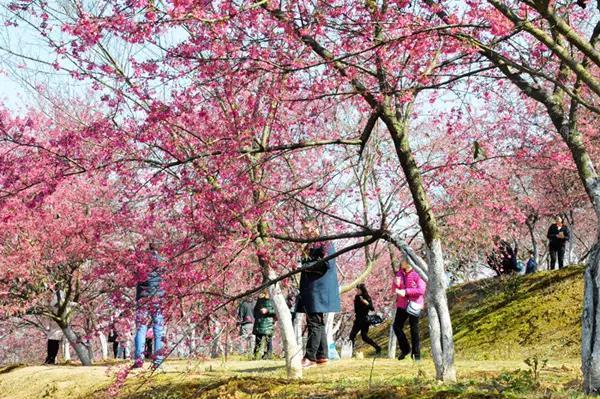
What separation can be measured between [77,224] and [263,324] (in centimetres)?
506

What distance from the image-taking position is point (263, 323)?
16.9 meters

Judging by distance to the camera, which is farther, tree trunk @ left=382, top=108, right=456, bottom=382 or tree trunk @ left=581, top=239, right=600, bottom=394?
tree trunk @ left=382, top=108, right=456, bottom=382

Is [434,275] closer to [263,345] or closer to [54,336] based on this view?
[263,345]

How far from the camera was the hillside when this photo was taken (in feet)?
49.4

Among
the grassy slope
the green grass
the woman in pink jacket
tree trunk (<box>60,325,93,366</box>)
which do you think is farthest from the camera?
tree trunk (<box>60,325,93,366</box>)

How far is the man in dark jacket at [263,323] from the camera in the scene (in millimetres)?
16344

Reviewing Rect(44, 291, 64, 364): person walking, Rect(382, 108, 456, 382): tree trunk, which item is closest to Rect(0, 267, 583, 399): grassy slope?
Rect(382, 108, 456, 382): tree trunk

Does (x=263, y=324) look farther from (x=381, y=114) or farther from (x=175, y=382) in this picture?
(x=381, y=114)

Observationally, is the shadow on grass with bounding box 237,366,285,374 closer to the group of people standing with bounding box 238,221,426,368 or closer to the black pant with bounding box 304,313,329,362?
the group of people standing with bounding box 238,221,426,368

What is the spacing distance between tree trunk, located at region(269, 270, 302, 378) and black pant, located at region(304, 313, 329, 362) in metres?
0.58

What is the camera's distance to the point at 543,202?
3133 cm

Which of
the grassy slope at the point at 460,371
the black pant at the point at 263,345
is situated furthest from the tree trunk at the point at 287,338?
the black pant at the point at 263,345

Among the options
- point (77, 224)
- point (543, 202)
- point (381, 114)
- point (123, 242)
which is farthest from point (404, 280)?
point (543, 202)

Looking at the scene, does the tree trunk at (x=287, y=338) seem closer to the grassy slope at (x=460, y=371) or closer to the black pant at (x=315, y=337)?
the grassy slope at (x=460, y=371)
